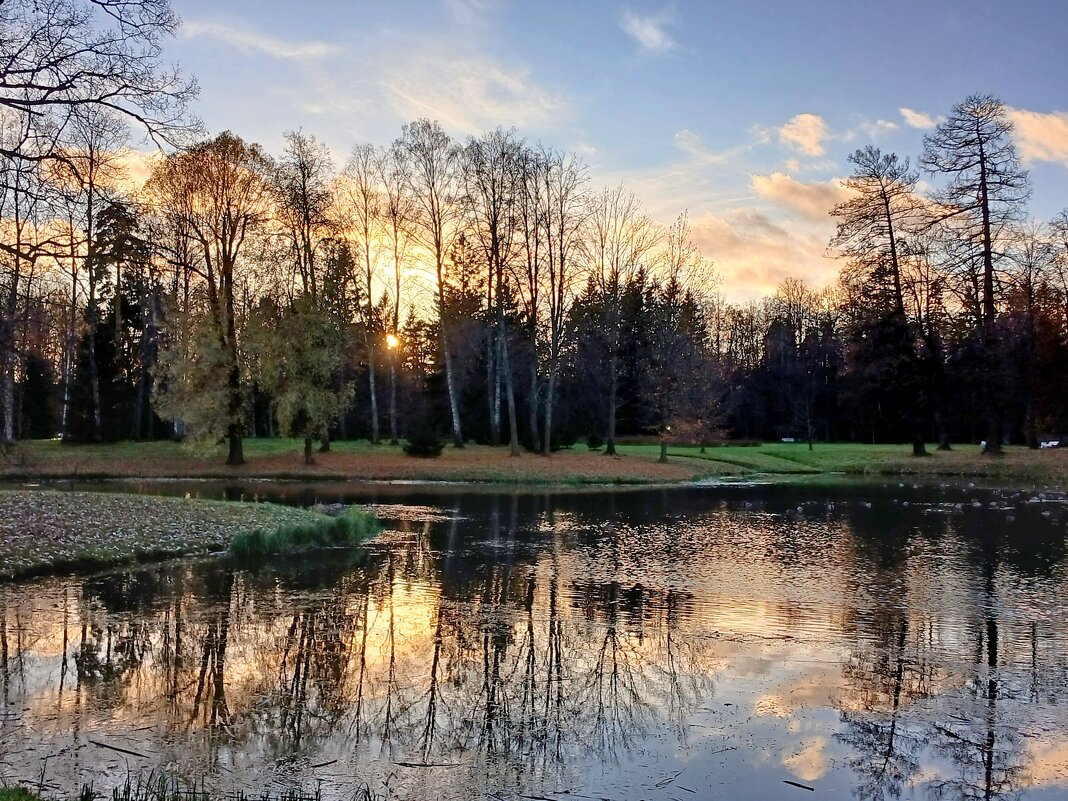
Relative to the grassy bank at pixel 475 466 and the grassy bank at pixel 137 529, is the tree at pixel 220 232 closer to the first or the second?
the grassy bank at pixel 475 466

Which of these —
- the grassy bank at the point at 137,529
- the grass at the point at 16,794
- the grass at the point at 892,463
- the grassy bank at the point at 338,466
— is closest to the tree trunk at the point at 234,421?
the grassy bank at the point at 338,466

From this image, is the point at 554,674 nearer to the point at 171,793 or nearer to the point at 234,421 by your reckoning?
the point at 171,793

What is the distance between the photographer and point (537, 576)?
1481 centimetres

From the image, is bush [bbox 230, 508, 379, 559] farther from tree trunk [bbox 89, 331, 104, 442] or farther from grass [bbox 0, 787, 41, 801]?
tree trunk [bbox 89, 331, 104, 442]

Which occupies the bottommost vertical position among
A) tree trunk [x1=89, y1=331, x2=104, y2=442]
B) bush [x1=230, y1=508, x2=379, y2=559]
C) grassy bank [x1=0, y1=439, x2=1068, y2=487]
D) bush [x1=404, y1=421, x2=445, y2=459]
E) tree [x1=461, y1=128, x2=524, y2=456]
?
bush [x1=230, y1=508, x2=379, y2=559]

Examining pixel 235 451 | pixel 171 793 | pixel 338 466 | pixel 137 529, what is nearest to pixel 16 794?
pixel 171 793

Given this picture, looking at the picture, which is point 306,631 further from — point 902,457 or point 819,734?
point 902,457

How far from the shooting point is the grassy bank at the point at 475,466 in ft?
Answer: 124

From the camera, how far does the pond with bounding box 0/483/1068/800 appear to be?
6578mm

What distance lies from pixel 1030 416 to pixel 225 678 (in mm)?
48848

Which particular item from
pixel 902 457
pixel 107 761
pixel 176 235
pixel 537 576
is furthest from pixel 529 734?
pixel 902 457

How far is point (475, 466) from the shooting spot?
39.8m

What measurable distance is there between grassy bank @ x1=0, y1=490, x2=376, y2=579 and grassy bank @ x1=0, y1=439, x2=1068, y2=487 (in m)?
17.6

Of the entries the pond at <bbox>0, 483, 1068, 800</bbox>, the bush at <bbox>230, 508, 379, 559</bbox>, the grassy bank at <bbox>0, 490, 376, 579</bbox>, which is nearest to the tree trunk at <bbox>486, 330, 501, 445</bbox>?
the grassy bank at <bbox>0, 490, 376, 579</bbox>
